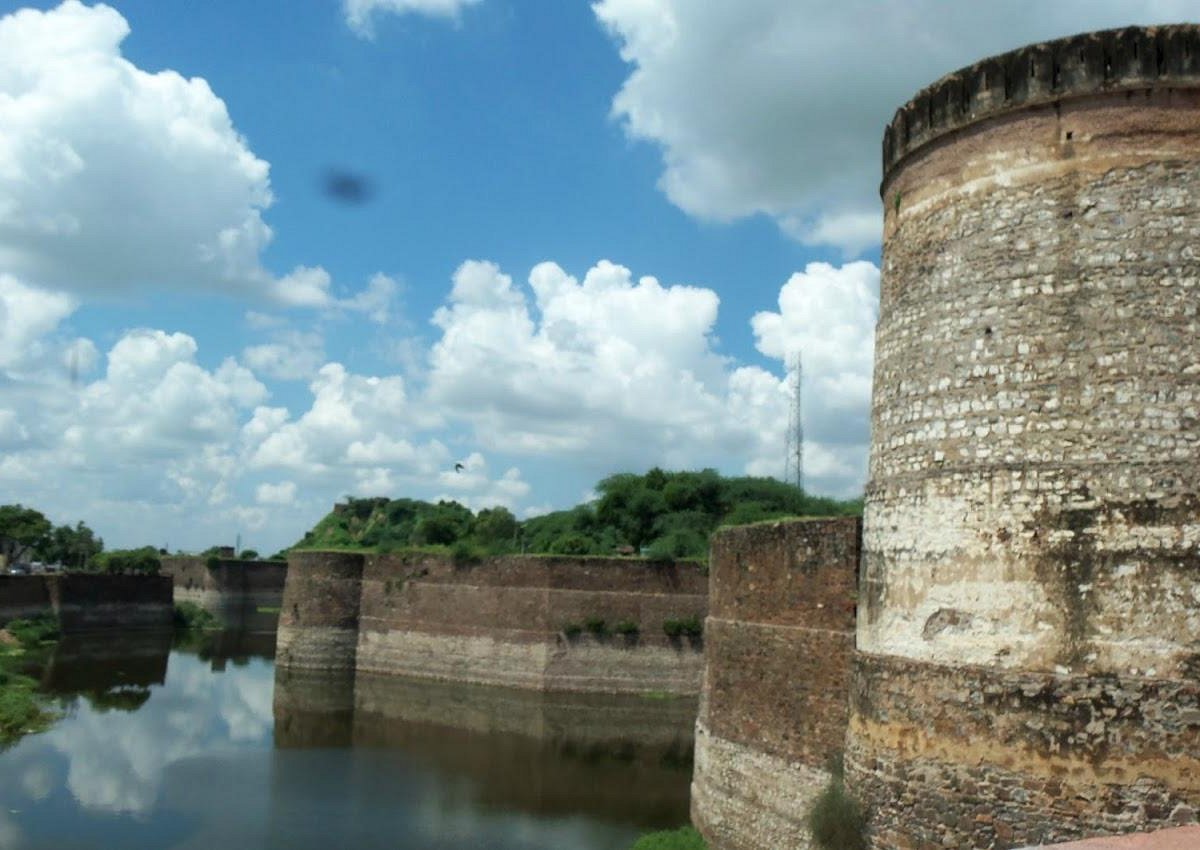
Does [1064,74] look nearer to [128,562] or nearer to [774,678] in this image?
[774,678]

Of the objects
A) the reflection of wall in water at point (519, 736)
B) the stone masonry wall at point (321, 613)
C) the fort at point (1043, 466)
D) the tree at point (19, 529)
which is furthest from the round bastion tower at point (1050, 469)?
the tree at point (19, 529)

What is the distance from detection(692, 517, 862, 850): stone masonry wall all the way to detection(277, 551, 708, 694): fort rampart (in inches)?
544

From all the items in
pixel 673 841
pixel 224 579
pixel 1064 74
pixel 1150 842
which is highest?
pixel 1064 74

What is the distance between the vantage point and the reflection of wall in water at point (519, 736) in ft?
53.4

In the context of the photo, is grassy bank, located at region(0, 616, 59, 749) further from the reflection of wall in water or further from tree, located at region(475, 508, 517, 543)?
tree, located at region(475, 508, 517, 543)

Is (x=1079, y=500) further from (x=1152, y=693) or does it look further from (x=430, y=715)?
(x=430, y=715)

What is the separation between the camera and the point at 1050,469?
6699mm

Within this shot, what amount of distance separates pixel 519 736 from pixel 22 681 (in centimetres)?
1278

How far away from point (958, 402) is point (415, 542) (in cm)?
2774

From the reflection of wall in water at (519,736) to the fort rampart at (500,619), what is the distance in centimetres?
63

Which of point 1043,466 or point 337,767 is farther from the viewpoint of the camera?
point 337,767

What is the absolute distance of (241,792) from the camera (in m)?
15.4

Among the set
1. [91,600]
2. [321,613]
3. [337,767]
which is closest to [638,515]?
[321,613]

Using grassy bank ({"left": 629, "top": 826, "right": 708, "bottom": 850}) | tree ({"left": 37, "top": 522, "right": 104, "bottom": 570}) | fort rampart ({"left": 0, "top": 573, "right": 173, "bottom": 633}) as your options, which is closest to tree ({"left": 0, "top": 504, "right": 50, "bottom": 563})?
tree ({"left": 37, "top": 522, "right": 104, "bottom": 570})
